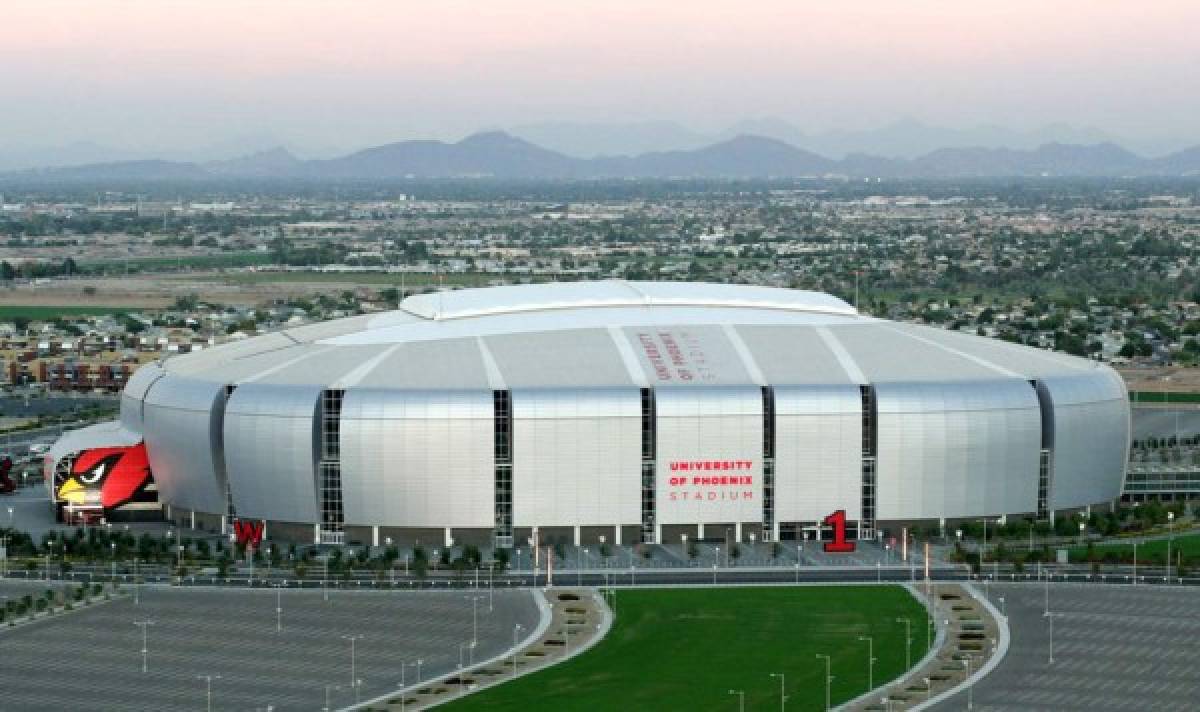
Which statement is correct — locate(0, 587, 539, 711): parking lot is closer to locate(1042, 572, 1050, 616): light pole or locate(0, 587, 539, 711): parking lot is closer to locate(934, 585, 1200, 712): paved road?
locate(934, 585, 1200, 712): paved road

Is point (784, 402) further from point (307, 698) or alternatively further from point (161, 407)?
point (307, 698)

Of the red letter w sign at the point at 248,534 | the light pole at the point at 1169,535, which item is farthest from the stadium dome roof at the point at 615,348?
the red letter w sign at the point at 248,534

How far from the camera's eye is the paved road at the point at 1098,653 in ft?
275

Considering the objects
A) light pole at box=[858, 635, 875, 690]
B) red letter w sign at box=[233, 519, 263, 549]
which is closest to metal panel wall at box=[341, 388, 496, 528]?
red letter w sign at box=[233, 519, 263, 549]

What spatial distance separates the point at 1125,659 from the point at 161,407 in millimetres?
51431

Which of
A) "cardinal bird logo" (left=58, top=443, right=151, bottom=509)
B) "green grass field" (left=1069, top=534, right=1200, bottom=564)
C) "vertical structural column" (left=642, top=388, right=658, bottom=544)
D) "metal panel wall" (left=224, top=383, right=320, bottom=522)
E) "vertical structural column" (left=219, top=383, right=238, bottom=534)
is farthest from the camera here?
"cardinal bird logo" (left=58, top=443, right=151, bottom=509)

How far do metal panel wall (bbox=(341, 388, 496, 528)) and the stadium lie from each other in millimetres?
91

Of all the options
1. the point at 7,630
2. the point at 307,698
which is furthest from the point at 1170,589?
the point at 7,630

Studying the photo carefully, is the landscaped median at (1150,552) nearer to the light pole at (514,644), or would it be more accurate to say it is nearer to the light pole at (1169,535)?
the light pole at (1169,535)

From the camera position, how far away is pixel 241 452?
11606 centimetres

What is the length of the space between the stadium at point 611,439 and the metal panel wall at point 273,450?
0.10 m

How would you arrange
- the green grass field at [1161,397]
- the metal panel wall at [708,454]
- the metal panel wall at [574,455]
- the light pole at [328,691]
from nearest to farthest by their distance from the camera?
the light pole at [328,691], the metal panel wall at [574,455], the metal panel wall at [708,454], the green grass field at [1161,397]

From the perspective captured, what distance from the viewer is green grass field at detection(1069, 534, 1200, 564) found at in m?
111

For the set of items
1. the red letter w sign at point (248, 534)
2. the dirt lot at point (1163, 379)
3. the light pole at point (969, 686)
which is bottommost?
the dirt lot at point (1163, 379)
